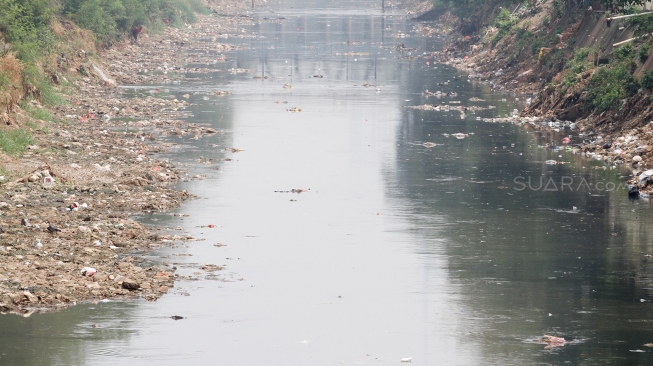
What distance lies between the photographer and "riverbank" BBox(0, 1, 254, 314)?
11477 millimetres

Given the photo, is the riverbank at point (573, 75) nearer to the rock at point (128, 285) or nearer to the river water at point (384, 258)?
the river water at point (384, 258)

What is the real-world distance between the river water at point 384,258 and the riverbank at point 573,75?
35.9 inches

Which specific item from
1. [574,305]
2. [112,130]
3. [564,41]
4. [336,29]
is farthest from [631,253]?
[336,29]

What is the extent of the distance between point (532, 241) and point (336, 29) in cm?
4456

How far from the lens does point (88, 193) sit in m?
15.9

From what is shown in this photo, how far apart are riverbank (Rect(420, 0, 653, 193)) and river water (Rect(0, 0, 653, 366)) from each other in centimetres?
91

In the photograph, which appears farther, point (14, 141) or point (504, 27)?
point (504, 27)

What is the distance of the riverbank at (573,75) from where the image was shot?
21.0 metres

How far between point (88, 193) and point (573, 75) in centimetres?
1374

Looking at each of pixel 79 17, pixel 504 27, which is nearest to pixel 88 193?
pixel 79 17

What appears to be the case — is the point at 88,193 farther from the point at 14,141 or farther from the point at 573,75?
the point at 573,75

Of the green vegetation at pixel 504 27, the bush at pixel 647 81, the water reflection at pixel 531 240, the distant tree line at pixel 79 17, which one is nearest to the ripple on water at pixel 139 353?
the water reflection at pixel 531 240

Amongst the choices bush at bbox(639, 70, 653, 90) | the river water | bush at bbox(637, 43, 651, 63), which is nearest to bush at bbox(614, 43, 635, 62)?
bush at bbox(637, 43, 651, 63)

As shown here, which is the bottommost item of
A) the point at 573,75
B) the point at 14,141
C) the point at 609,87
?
the point at 14,141
